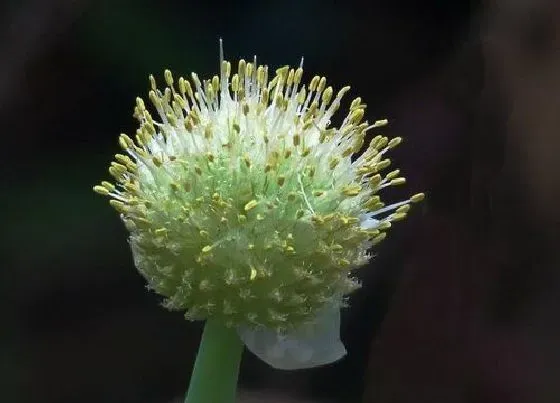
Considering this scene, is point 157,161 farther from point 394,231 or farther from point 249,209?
point 394,231

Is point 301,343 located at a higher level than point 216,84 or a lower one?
lower

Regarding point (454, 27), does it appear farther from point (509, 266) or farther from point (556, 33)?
point (509, 266)

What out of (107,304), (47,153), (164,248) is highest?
(164,248)

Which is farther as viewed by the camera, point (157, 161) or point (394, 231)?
point (394, 231)

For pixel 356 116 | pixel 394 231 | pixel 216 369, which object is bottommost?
pixel 394 231

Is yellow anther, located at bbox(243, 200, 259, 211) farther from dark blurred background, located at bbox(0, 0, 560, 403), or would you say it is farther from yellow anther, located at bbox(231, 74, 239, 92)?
dark blurred background, located at bbox(0, 0, 560, 403)

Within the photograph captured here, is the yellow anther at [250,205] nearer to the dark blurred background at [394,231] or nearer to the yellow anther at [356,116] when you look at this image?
the yellow anther at [356,116]

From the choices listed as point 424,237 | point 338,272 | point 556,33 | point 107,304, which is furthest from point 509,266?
point 338,272

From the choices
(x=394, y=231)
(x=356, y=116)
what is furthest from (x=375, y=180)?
(x=394, y=231)
